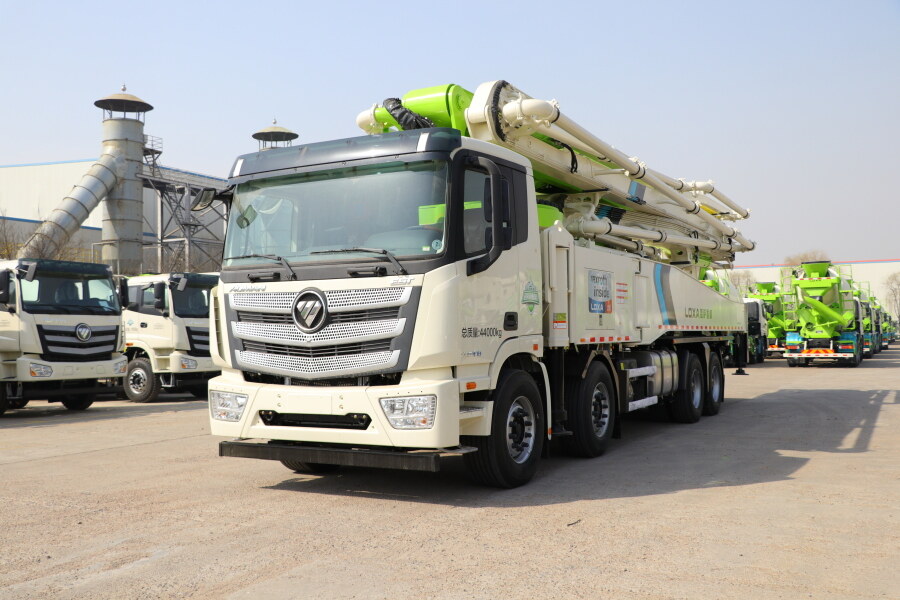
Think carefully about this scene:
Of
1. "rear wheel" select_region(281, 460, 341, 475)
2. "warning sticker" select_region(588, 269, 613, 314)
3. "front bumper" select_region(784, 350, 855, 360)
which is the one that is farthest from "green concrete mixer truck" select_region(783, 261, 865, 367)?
"rear wheel" select_region(281, 460, 341, 475)

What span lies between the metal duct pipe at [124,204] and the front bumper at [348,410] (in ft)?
121

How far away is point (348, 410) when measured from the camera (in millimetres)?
6129

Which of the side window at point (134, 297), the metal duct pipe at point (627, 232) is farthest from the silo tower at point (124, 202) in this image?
the metal duct pipe at point (627, 232)

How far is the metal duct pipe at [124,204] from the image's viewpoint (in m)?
40.6

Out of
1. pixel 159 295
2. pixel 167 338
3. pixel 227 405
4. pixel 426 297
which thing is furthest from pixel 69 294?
pixel 426 297

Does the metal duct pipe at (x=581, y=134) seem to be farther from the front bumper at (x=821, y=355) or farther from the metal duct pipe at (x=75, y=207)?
the metal duct pipe at (x=75, y=207)

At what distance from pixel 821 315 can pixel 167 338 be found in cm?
2119

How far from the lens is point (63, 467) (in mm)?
8289

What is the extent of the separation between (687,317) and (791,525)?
21.4 ft

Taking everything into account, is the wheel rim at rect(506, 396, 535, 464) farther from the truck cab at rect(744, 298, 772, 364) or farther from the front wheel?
the truck cab at rect(744, 298, 772, 364)

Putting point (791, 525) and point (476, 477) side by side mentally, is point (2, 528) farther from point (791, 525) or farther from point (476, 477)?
point (791, 525)

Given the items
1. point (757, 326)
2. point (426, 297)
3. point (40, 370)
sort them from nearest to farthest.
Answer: point (426, 297) → point (40, 370) → point (757, 326)

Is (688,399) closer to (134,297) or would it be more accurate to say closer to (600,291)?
(600,291)

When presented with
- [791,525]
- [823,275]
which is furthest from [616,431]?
[823,275]
